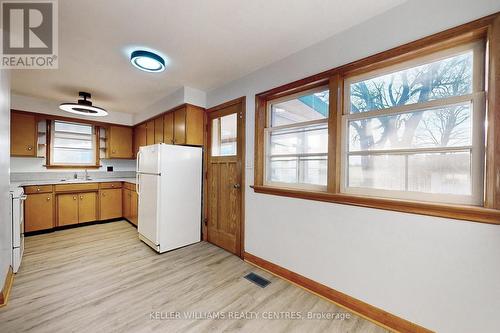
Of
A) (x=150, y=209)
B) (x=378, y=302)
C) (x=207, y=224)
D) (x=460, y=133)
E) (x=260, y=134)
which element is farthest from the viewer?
(x=207, y=224)

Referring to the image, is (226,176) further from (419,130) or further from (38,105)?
(38,105)

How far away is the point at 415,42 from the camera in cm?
146

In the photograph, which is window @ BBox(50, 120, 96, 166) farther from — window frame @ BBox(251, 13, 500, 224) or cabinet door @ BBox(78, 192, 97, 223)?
window frame @ BBox(251, 13, 500, 224)

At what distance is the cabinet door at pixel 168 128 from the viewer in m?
3.47

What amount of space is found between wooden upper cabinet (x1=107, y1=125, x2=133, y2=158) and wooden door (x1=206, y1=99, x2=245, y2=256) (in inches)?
106

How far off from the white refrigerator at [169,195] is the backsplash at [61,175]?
2.00 m

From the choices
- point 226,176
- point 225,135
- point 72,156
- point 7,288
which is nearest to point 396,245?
point 226,176

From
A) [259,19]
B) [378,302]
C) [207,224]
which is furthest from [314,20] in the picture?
[207,224]

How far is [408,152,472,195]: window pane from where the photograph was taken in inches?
53.6

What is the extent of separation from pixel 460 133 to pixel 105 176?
5.86 meters

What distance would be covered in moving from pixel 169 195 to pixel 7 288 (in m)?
1.67

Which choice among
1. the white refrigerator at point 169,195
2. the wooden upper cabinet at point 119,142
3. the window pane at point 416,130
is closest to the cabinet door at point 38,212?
the wooden upper cabinet at point 119,142

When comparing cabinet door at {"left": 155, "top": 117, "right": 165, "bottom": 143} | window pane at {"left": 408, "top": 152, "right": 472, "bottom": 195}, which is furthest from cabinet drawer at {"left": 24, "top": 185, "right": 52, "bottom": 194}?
window pane at {"left": 408, "top": 152, "right": 472, "bottom": 195}

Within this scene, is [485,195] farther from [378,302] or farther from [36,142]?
[36,142]
